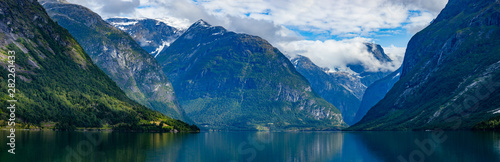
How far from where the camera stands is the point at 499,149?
124m

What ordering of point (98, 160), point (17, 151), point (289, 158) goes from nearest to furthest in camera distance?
point (98, 160) < point (17, 151) < point (289, 158)

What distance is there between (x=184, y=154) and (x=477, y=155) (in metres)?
76.2

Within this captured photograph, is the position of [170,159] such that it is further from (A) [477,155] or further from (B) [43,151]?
(A) [477,155]

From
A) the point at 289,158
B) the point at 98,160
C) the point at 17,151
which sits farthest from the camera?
the point at 289,158

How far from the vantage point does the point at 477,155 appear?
114 metres

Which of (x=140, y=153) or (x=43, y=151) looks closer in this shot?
(x=43, y=151)

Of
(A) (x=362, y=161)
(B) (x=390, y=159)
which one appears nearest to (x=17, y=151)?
(A) (x=362, y=161)

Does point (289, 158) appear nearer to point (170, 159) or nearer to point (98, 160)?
point (170, 159)

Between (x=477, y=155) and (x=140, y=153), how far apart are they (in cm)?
8668

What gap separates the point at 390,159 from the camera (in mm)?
116312

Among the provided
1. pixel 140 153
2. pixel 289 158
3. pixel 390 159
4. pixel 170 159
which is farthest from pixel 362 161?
pixel 140 153

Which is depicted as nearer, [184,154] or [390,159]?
[390,159]

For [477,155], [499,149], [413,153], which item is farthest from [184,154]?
[499,149]

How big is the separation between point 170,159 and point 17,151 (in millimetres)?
37067
